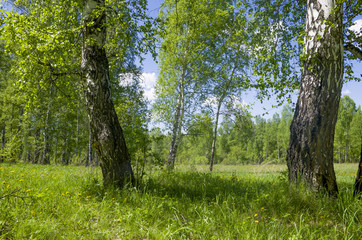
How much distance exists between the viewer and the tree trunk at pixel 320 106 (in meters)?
3.51

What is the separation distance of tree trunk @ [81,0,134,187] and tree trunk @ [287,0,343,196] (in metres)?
3.17

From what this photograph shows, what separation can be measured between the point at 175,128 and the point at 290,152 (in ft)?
25.0

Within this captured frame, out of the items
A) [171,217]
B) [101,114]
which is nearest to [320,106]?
[171,217]

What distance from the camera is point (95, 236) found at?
7.62ft

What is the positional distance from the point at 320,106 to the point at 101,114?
390 centimetres

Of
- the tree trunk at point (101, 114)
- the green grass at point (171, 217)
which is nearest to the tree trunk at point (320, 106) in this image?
the green grass at point (171, 217)

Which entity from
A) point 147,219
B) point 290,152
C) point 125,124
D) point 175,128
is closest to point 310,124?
point 290,152

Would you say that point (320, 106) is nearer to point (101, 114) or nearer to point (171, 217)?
point (171, 217)

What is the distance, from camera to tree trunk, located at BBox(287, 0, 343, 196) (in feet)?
11.5

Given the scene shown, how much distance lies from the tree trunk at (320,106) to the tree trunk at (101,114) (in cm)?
317

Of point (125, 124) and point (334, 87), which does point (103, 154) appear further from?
point (334, 87)

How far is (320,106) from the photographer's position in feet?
11.7

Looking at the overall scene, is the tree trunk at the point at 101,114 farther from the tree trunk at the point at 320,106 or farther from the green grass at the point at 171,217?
the tree trunk at the point at 320,106

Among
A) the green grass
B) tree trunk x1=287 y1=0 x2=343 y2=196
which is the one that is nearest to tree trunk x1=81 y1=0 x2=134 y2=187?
the green grass
